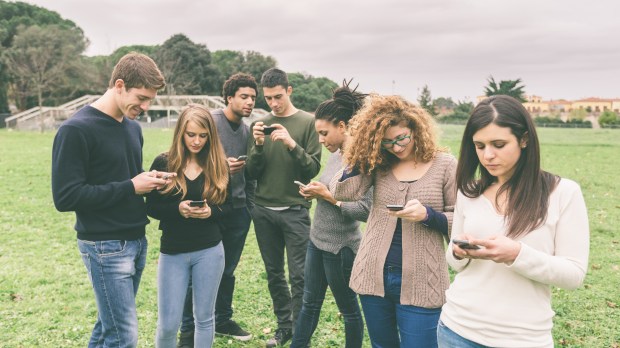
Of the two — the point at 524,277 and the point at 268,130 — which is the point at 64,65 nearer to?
the point at 268,130

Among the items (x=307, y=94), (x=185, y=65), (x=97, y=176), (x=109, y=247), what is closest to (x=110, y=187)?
(x=97, y=176)

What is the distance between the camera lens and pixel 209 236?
11.8 ft

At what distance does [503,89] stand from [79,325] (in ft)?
163

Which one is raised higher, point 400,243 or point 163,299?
point 400,243

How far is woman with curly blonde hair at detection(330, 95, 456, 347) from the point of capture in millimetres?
2750

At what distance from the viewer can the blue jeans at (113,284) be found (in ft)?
10.1

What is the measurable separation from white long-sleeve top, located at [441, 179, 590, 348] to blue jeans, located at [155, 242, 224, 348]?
6.05 ft

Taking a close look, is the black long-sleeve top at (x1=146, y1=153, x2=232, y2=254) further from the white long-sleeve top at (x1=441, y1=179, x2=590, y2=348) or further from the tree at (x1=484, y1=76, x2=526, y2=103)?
the tree at (x1=484, y1=76, x2=526, y2=103)

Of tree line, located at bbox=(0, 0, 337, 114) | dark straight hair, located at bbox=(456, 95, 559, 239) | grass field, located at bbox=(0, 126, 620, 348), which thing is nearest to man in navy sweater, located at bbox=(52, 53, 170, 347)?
grass field, located at bbox=(0, 126, 620, 348)

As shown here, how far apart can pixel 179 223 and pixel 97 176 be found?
2.19 ft

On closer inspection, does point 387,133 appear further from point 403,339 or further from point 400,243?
point 403,339

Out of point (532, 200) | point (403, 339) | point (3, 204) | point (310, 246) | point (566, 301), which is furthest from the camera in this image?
point (3, 204)

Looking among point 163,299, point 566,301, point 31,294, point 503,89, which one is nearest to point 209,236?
point 163,299

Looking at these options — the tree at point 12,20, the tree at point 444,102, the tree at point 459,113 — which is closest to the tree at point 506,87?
the tree at point 459,113
